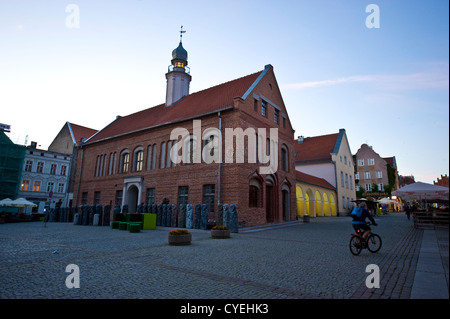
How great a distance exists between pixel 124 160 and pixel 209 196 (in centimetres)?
1271

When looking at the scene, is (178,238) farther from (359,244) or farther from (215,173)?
(215,173)

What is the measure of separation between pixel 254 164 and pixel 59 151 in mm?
41505

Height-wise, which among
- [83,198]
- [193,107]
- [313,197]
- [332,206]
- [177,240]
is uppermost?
[193,107]

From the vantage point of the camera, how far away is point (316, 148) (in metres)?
39.5

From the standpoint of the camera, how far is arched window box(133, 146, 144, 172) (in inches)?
963

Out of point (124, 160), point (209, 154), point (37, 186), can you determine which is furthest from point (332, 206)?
point (37, 186)

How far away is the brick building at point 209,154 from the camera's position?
17.9 metres

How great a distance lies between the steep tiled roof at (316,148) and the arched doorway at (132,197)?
24935 millimetres

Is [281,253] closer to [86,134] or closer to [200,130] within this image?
[200,130]

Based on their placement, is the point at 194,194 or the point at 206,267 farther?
the point at 194,194

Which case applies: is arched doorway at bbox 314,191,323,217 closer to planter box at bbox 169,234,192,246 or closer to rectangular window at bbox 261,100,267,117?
rectangular window at bbox 261,100,267,117

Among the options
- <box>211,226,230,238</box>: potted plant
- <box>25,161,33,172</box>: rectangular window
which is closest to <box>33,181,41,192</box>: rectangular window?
<box>25,161,33,172</box>: rectangular window

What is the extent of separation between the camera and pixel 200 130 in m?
19.7
